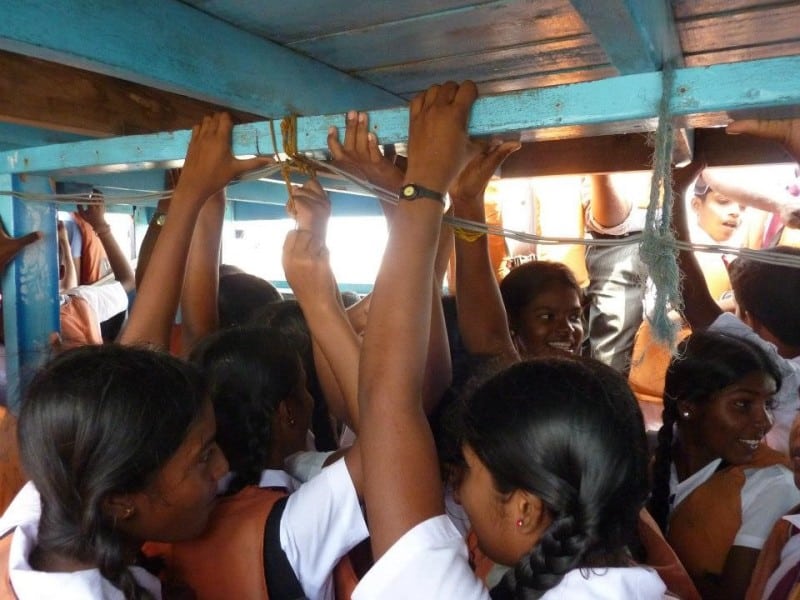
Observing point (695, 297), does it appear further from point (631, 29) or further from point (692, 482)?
point (631, 29)

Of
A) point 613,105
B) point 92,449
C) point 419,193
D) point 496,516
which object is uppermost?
point 613,105

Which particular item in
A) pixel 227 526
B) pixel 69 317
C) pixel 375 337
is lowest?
pixel 227 526

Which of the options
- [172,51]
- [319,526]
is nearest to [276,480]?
[319,526]

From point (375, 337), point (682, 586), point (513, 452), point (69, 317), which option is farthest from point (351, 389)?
point (69, 317)

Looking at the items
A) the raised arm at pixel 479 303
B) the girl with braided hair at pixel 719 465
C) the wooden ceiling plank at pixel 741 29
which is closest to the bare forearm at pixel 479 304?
the raised arm at pixel 479 303

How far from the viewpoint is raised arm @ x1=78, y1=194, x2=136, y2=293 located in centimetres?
218

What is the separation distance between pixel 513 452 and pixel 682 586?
47 cm

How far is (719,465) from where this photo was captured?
149cm

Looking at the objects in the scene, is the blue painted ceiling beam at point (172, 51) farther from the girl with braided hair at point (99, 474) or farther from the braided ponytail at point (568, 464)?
the braided ponytail at point (568, 464)

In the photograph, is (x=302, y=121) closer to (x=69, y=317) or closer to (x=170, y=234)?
(x=170, y=234)

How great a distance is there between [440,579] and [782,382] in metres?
1.33

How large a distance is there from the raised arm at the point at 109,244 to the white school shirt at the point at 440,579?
184cm

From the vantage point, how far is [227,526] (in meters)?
0.98

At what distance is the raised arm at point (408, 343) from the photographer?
794 mm
